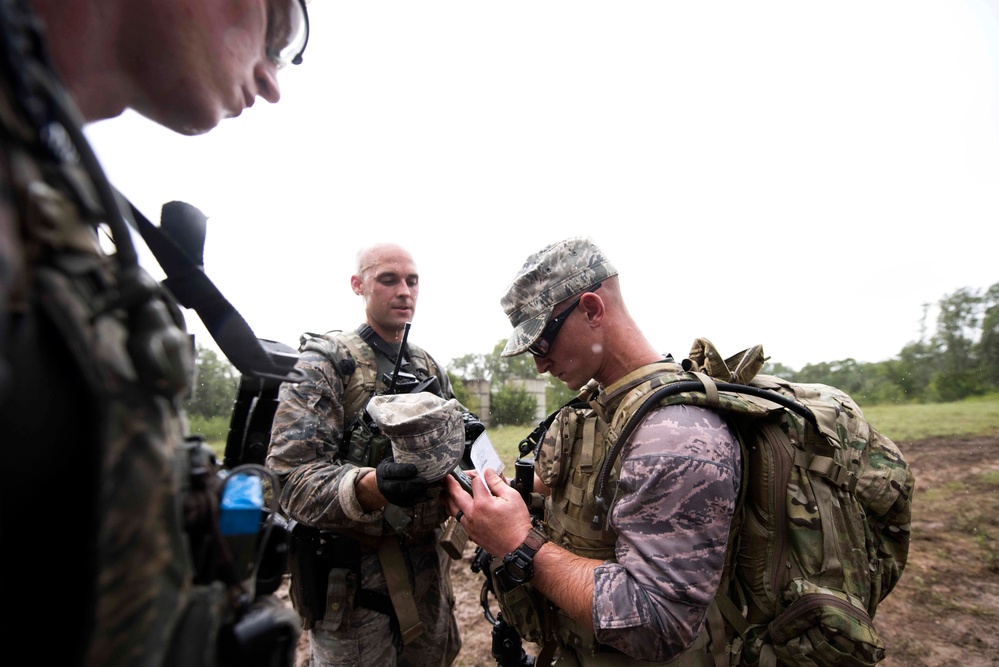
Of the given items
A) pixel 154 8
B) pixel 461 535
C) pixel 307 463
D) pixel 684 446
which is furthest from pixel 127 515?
pixel 461 535

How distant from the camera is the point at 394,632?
2793 mm

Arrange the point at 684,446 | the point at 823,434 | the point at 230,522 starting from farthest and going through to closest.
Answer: the point at 823,434, the point at 684,446, the point at 230,522

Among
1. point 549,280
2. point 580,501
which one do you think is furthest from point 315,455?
point 549,280

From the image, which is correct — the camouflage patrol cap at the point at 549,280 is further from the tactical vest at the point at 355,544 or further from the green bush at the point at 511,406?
the green bush at the point at 511,406

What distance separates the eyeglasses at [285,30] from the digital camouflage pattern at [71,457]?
94cm

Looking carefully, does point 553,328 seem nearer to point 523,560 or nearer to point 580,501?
point 580,501

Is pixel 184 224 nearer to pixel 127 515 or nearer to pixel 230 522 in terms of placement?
pixel 230 522

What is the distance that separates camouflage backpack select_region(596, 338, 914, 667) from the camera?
1.71 m

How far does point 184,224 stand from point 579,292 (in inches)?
62.7

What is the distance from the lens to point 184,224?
1.44 metres

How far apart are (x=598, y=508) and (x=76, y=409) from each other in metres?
1.78

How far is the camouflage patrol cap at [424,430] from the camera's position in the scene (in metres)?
2.08

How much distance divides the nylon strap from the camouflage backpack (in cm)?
151

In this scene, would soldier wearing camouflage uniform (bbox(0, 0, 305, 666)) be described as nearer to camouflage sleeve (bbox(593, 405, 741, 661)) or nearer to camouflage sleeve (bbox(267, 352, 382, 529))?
camouflage sleeve (bbox(593, 405, 741, 661))
